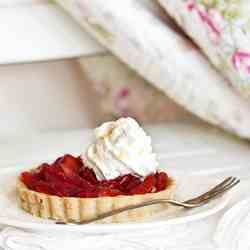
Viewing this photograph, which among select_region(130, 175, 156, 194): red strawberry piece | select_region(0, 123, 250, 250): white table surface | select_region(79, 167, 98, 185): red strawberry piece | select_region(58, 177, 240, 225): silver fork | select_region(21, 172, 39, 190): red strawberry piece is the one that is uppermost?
select_region(130, 175, 156, 194): red strawberry piece

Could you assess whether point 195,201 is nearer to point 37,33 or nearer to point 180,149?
point 180,149

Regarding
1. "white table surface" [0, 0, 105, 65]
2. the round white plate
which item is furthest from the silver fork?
"white table surface" [0, 0, 105, 65]

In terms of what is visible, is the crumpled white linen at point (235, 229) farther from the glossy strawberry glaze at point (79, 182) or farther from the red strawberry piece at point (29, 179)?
the red strawberry piece at point (29, 179)

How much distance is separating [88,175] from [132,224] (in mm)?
96

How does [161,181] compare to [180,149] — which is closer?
[161,181]

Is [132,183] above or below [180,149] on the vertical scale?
above

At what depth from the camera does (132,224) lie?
2.63 feet

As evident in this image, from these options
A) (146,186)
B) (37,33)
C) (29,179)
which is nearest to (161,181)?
(146,186)

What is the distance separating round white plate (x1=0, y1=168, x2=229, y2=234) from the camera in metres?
0.80

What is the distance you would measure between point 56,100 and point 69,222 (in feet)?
1.96

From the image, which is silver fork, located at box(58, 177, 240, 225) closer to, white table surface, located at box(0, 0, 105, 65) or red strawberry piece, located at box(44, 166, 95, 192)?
red strawberry piece, located at box(44, 166, 95, 192)

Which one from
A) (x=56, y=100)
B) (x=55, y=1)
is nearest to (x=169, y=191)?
(x=55, y=1)

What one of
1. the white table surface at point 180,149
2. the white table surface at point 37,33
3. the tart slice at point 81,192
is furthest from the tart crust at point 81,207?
the white table surface at point 37,33

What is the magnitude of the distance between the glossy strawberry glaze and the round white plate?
0.09ft
